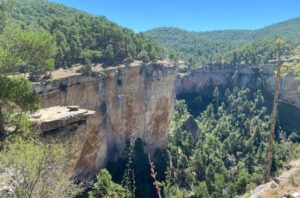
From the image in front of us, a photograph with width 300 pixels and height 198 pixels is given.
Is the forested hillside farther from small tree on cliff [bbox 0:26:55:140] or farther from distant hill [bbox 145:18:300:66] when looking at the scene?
distant hill [bbox 145:18:300:66]

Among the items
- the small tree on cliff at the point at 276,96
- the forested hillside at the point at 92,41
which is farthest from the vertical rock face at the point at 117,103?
the small tree on cliff at the point at 276,96

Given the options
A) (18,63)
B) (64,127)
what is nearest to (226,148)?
(64,127)

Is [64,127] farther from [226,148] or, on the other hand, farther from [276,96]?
[226,148]

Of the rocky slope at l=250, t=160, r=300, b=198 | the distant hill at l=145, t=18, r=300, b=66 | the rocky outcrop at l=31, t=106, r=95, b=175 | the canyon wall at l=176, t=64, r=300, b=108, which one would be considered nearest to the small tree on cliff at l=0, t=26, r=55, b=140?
the rocky outcrop at l=31, t=106, r=95, b=175

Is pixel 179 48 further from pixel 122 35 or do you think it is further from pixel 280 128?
pixel 122 35

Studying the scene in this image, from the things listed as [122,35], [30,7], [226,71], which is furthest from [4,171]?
[226,71]

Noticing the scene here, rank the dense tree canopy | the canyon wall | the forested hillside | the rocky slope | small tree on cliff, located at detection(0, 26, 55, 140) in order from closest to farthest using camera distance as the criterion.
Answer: the rocky slope → small tree on cliff, located at detection(0, 26, 55, 140) → the forested hillside → the dense tree canopy → the canyon wall
